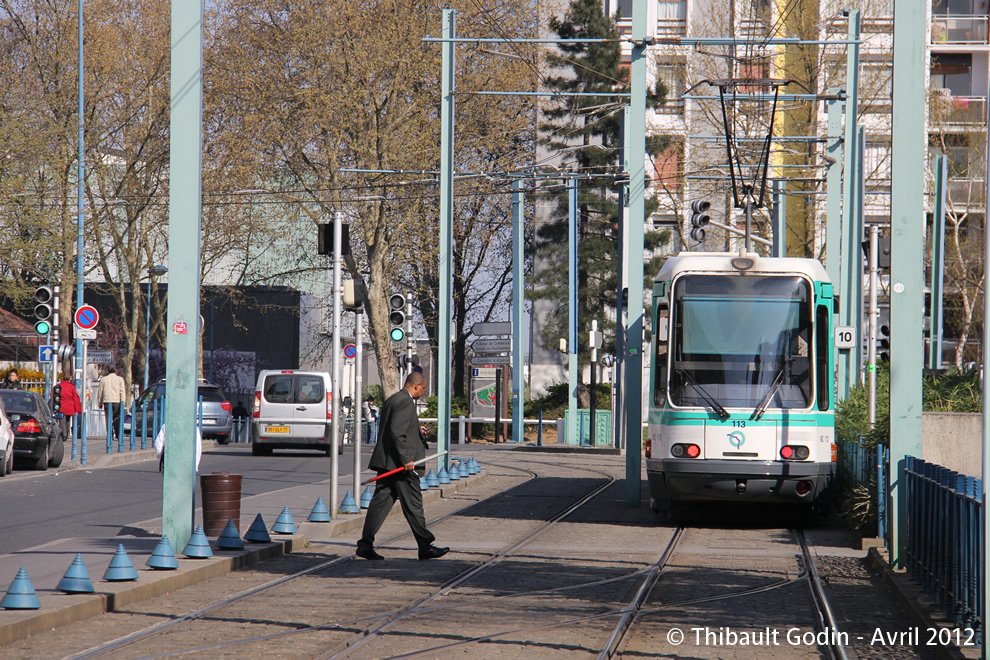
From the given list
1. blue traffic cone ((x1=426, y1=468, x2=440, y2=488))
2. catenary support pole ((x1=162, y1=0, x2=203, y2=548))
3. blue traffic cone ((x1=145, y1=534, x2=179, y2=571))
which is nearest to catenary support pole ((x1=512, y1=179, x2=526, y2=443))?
blue traffic cone ((x1=426, y1=468, x2=440, y2=488))

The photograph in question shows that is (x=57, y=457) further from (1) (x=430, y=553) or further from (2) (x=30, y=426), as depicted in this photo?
(1) (x=430, y=553)

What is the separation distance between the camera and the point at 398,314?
31.9 metres

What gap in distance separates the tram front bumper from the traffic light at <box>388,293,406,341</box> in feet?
56.0

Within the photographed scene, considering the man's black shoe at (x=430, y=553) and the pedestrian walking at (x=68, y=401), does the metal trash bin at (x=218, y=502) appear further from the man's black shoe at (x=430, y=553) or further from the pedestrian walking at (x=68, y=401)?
the pedestrian walking at (x=68, y=401)

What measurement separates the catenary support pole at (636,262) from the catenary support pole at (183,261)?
7362 millimetres

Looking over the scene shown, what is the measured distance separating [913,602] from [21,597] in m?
5.88

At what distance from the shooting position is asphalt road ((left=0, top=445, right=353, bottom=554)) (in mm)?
14273

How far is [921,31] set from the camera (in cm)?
1125

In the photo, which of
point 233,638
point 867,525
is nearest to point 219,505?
point 233,638

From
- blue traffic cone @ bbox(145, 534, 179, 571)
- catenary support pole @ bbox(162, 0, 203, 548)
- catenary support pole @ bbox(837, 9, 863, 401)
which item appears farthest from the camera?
catenary support pole @ bbox(837, 9, 863, 401)

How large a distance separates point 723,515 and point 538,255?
33.9 m

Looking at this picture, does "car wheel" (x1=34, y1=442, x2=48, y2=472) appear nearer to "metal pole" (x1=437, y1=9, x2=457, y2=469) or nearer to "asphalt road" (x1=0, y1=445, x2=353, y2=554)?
"asphalt road" (x1=0, y1=445, x2=353, y2=554)

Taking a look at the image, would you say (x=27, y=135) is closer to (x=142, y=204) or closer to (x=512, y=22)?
(x=142, y=204)

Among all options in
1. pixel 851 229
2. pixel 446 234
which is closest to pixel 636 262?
pixel 446 234
